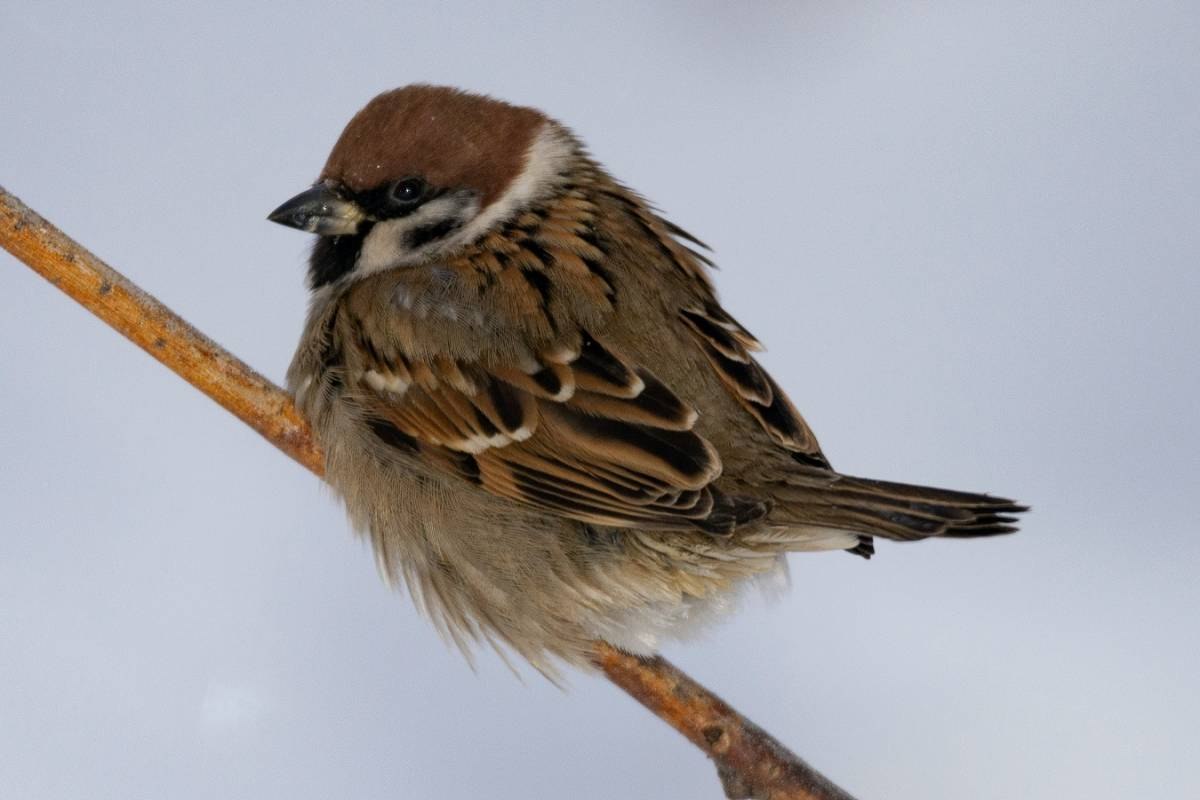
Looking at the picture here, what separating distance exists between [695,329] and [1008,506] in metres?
0.57

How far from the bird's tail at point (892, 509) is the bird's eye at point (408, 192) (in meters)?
0.66

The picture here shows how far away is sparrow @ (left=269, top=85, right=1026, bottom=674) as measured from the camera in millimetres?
1712

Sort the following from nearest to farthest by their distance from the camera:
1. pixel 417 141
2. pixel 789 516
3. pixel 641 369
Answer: pixel 789 516, pixel 641 369, pixel 417 141

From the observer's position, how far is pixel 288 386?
198 centimetres

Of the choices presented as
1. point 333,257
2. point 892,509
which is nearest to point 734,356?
point 892,509

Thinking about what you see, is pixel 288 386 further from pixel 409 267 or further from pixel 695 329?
pixel 695 329

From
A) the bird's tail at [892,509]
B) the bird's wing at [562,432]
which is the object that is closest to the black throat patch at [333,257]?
the bird's wing at [562,432]

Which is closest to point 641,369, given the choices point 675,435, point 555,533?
point 675,435

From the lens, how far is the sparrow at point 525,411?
171 cm

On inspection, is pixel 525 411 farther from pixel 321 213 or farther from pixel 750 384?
pixel 321 213

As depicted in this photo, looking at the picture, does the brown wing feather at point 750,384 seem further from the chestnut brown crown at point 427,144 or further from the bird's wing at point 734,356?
the chestnut brown crown at point 427,144

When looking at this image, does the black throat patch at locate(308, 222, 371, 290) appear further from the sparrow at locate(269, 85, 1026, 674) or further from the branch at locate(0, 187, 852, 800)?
the branch at locate(0, 187, 852, 800)

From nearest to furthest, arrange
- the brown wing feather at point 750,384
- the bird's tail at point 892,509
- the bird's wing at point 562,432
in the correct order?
the bird's tail at point 892,509 → the bird's wing at point 562,432 → the brown wing feather at point 750,384

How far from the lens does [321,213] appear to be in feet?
6.26
